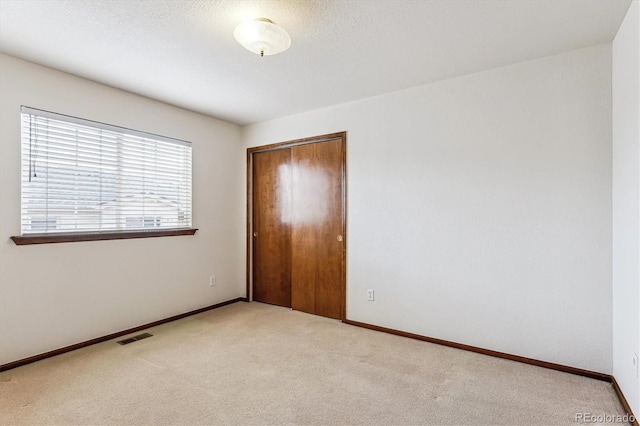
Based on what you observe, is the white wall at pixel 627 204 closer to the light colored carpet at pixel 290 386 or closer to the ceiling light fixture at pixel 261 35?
the light colored carpet at pixel 290 386

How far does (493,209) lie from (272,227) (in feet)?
8.72

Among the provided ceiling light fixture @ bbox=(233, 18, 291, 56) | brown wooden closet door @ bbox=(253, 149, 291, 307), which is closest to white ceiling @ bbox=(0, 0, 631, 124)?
ceiling light fixture @ bbox=(233, 18, 291, 56)

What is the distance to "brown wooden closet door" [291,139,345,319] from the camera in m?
3.76

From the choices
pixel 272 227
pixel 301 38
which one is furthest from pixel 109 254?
pixel 301 38

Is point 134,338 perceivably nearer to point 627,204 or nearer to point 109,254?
point 109,254

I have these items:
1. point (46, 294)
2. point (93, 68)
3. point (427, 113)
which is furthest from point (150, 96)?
point (427, 113)

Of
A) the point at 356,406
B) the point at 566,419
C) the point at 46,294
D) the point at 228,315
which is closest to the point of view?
the point at 566,419

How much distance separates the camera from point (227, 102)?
3629mm

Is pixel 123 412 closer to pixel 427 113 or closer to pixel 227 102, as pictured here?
pixel 227 102

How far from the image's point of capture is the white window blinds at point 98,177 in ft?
8.89

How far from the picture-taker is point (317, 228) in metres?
3.93

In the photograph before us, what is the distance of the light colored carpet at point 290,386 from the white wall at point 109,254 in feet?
1.10

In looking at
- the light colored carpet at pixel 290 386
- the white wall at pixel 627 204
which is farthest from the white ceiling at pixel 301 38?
the light colored carpet at pixel 290 386

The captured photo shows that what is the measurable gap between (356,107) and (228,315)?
283 cm
